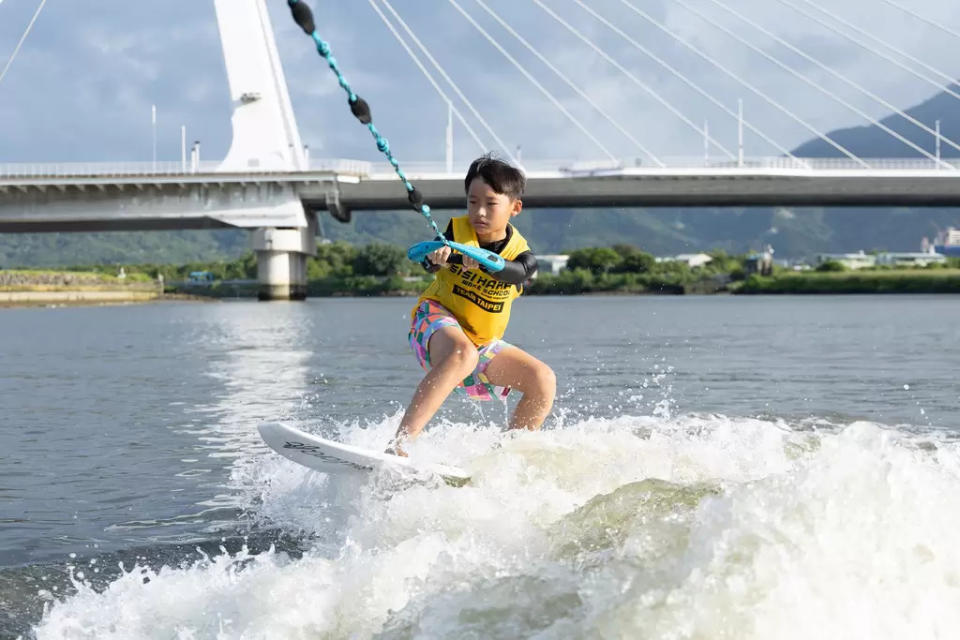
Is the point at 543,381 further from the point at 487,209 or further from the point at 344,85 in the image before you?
the point at 344,85

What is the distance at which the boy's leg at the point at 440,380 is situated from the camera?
503 centimetres

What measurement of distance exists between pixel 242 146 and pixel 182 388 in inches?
1659

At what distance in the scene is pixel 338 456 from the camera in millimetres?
4801

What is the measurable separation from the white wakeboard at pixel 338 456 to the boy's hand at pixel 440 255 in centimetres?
91

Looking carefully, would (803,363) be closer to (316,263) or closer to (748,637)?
(748,637)

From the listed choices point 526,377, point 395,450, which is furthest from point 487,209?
point 395,450

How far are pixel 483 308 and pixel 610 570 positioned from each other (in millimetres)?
2485

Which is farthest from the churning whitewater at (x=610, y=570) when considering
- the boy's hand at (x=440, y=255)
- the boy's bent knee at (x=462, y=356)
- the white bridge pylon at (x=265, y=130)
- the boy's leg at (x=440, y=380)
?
the white bridge pylon at (x=265, y=130)

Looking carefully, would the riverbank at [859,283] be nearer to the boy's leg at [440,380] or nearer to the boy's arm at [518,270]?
the boy's arm at [518,270]

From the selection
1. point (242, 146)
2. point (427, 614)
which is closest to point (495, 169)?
point (427, 614)

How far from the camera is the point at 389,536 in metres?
4.24

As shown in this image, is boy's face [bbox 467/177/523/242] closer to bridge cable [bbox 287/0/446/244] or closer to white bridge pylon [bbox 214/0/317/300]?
bridge cable [bbox 287/0/446/244]

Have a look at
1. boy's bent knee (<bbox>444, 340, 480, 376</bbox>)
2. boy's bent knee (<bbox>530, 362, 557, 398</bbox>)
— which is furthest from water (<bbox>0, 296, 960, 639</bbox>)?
boy's bent knee (<bbox>444, 340, 480, 376</bbox>)

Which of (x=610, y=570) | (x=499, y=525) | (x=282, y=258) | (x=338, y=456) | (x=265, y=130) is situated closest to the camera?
(x=610, y=570)
